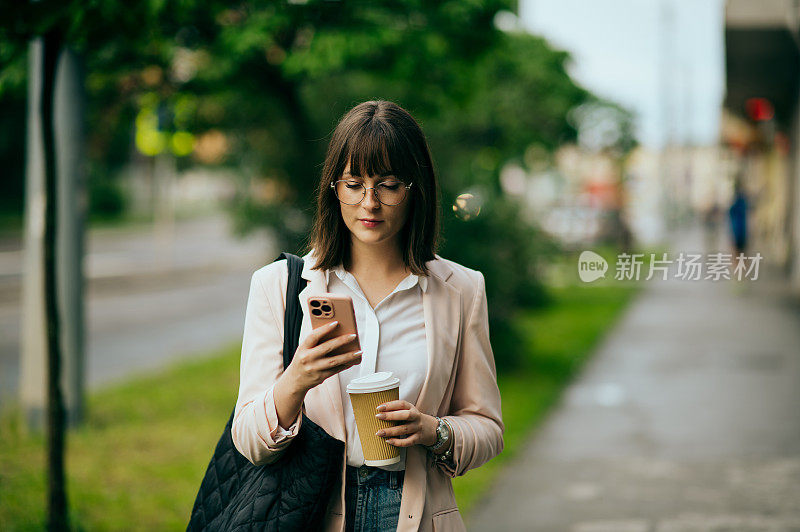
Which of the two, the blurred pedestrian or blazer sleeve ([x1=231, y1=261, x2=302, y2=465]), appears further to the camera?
the blurred pedestrian

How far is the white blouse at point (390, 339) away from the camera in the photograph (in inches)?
81.4

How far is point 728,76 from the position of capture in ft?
58.4

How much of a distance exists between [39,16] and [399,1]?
3.86m

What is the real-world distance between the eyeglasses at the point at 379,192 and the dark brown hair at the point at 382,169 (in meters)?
0.02

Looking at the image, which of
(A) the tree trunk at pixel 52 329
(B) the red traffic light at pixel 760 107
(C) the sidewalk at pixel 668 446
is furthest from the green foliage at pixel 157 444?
(B) the red traffic light at pixel 760 107

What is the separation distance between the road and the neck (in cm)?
657

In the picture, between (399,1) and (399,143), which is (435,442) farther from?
(399,1)

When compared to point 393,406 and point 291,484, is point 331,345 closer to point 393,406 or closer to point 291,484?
point 393,406

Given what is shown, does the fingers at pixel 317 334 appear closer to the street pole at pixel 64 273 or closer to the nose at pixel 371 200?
the nose at pixel 371 200

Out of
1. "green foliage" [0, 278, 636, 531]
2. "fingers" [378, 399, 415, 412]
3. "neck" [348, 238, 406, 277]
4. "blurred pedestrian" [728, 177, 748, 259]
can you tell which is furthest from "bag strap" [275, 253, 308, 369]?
"blurred pedestrian" [728, 177, 748, 259]

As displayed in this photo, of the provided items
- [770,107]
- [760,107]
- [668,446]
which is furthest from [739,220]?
[668,446]

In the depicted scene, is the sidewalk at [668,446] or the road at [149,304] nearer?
the sidewalk at [668,446]

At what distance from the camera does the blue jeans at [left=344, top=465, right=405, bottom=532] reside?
2.08 meters

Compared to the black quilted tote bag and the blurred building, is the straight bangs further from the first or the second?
the blurred building
